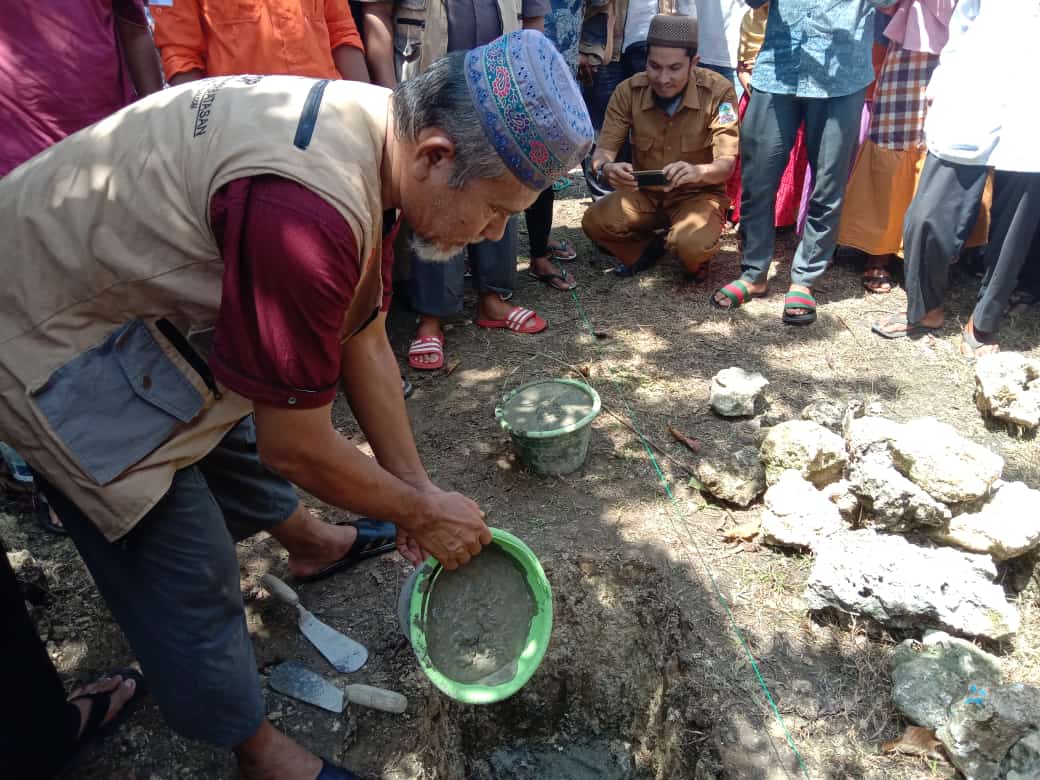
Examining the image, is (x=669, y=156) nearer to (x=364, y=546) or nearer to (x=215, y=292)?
(x=364, y=546)

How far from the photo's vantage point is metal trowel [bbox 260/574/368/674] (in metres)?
2.29

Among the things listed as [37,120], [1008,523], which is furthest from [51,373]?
[1008,523]

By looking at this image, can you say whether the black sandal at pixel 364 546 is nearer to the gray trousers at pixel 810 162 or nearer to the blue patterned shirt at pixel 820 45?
the gray trousers at pixel 810 162

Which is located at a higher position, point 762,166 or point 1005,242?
point 762,166

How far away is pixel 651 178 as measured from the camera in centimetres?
449

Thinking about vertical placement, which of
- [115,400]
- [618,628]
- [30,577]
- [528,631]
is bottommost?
[618,628]

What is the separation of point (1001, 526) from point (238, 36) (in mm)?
3399

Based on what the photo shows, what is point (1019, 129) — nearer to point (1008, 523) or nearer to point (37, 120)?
point (1008, 523)

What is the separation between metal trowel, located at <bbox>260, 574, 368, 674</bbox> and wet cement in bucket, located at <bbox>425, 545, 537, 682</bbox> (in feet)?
1.62

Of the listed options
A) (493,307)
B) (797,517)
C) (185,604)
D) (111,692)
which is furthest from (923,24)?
(111,692)

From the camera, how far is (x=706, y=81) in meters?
4.45

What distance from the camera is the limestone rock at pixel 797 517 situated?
2.64m

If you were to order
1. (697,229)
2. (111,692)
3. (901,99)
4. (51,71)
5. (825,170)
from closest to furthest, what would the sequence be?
(111,692), (51,71), (825,170), (901,99), (697,229)

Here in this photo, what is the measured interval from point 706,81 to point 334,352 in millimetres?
3874
